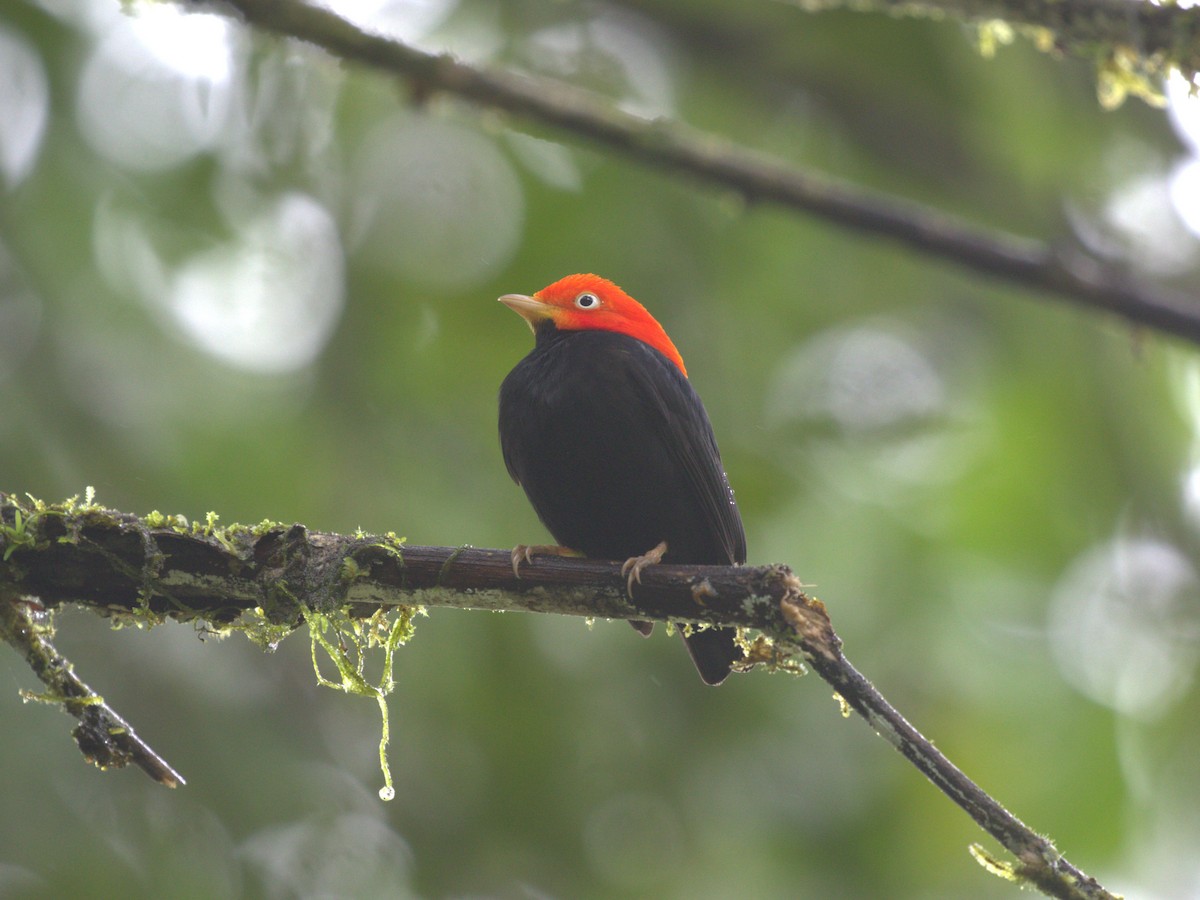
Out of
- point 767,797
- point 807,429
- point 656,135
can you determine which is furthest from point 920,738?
point 807,429

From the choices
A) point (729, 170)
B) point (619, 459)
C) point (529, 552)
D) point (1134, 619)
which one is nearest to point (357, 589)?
point (529, 552)

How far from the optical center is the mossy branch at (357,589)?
2.40m

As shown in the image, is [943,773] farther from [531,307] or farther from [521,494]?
[521,494]

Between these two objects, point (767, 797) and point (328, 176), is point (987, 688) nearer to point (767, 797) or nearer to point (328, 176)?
point (767, 797)

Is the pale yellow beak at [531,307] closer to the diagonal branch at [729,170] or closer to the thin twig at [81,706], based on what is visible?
the diagonal branch at [729,170]

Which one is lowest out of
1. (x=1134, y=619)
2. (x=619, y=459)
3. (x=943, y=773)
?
(x=943, y=773)

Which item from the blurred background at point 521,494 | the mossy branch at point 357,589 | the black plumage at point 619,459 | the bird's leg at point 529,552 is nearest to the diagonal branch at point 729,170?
the mossy branch at point 357,589

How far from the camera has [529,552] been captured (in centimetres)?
330

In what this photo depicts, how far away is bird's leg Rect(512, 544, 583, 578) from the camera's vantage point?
2.79 meters

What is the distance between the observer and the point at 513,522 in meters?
5.94

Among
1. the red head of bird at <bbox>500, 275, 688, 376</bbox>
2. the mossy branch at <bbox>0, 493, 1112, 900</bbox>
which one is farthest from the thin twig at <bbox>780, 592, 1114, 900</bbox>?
the red head of bird at <bbox>500, 275, 688, 376</bbox>

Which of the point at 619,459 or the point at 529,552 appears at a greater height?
the point at 619,459

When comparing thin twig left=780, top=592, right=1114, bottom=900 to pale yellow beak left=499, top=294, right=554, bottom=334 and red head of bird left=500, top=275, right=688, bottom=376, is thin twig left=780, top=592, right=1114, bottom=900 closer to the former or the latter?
red head of bird left=500, top=275, right=688, bottom=376

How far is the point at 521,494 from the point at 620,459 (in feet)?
7.77
